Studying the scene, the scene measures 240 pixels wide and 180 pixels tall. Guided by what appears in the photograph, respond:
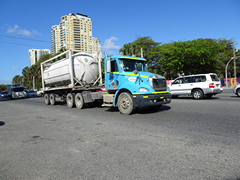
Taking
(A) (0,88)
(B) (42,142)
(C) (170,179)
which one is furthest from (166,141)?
(A) (0,88)

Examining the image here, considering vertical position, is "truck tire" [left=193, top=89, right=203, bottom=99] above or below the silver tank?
below

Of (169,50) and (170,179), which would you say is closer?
(170,179)

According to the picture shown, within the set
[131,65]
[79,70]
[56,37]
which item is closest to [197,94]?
[131,65]

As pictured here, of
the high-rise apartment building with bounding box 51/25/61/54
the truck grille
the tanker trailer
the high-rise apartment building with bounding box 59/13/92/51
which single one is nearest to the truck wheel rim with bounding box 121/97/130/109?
the truck grille

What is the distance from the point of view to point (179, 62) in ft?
101

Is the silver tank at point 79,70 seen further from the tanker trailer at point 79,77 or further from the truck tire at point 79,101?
the truck tire at point 79,101

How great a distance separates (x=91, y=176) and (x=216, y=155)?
2.30 m

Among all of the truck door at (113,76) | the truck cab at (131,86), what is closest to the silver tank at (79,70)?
the truck cab at (131,86)

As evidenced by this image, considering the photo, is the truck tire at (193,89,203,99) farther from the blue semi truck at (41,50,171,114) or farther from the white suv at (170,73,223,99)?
the blue semi truck at (41,50,171,114)

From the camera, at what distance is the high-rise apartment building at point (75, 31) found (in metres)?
152

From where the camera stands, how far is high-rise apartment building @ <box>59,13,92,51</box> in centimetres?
15162

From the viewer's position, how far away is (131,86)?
814cm

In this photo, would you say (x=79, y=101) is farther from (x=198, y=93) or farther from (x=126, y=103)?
(x=198, y=93)

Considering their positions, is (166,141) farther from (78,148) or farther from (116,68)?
(116,68)
